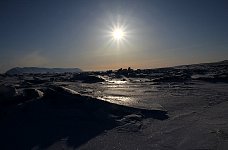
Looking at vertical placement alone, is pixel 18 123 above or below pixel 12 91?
below

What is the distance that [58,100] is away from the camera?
21.8 feet

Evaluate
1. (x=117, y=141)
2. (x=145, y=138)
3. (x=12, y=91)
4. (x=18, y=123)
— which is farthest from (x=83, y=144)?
(x=12, y=91)

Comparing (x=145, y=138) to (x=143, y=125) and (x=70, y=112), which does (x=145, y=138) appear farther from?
(x=70, y=112)

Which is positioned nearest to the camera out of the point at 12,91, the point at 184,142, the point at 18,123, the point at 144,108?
the point at 184,142

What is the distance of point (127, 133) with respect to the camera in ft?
16.2

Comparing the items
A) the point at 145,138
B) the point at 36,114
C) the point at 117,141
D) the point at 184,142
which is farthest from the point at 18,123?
the point at 184,142

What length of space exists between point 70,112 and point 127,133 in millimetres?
1648

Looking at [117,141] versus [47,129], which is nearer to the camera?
[117,141]

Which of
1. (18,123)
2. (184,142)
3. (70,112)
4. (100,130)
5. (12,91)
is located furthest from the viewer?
(12,91)

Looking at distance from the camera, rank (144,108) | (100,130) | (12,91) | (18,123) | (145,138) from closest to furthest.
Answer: (145,138)
(100,130)
(18,123)
(144,108)
(12,91)

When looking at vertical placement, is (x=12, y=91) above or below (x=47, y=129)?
above

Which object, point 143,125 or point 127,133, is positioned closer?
point 127,133

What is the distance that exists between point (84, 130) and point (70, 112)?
3.14 ft

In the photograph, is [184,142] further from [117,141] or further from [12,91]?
[12,91]
